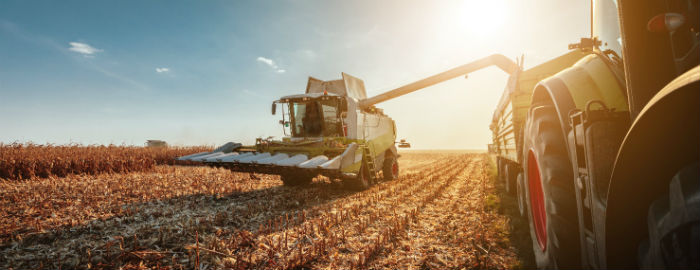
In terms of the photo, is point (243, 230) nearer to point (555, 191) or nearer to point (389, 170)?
point (555, 191)

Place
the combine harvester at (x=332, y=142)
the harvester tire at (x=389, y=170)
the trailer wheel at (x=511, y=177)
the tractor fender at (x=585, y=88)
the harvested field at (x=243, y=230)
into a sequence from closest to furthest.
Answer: the tractor fender at (x=585, y=88) → the harvested field at (x=243, y=230) → the trailer wheel at (x=511, y=177) → the combine harvester at (x=332, y=142) → the harvester tire at (x=389, y=170)

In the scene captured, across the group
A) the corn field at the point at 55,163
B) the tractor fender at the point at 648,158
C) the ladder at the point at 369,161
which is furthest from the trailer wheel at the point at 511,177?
the corn field at the point at 55,163

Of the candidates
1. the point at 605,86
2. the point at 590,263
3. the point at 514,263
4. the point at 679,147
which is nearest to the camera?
the point at 679,147

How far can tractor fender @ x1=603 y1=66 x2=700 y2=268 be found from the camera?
958 mm

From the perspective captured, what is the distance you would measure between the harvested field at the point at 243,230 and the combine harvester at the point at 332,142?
842 millimetres

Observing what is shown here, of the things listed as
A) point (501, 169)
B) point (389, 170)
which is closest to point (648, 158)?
point (501, 169)

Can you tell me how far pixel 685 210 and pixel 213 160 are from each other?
8.06 metres

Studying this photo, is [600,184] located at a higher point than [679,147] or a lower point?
lower

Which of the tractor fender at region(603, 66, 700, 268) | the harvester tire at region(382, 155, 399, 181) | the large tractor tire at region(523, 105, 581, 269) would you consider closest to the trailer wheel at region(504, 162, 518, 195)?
the harvester tire at region(382, 155, 399, 181)

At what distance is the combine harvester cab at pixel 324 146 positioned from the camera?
6.81 metres

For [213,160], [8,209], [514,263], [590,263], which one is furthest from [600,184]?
[8,209]

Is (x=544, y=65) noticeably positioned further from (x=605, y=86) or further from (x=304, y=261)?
(x=304, y=261)

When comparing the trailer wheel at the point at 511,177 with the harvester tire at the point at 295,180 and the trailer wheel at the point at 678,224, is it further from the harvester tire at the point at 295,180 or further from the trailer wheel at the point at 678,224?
the harvester tire at the point at 295,180

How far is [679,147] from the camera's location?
1.07 m
